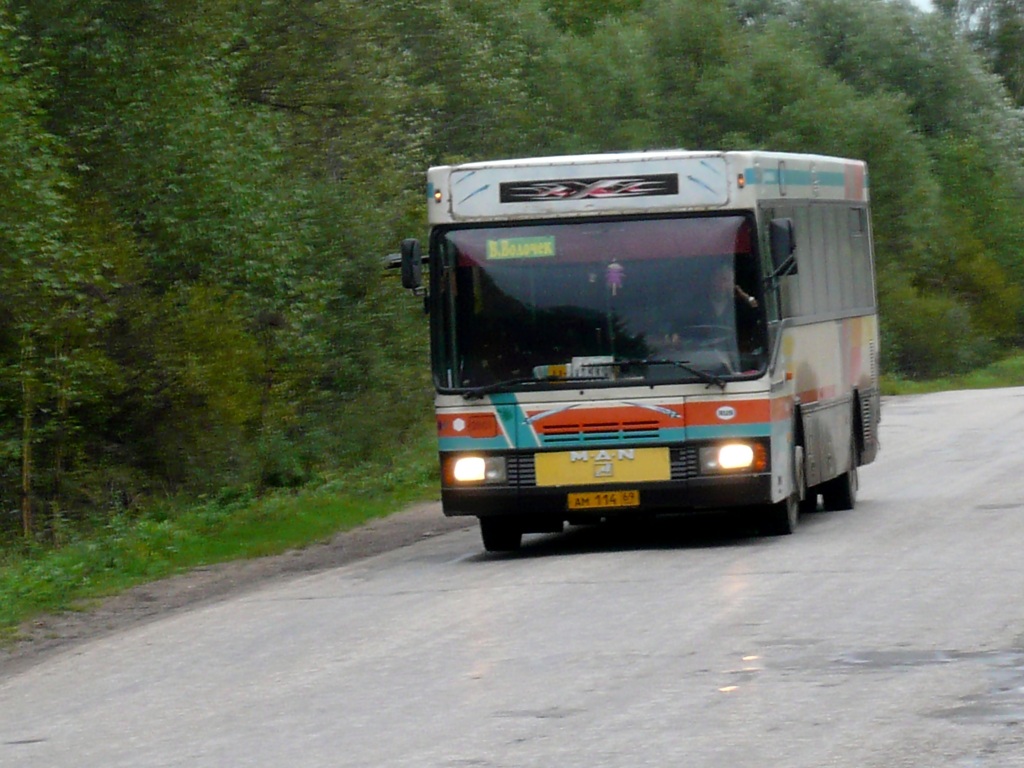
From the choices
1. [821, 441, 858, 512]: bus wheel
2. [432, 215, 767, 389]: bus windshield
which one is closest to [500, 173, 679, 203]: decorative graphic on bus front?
[432, 215, 767, 389]: bus windshield

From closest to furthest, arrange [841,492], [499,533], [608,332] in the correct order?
[608,332] → [499,533] → [841,492]

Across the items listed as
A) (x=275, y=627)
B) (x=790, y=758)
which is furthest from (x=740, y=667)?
(x=275, y=627)

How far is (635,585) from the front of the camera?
40.8 feet

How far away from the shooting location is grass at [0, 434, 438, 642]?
49.0 ft

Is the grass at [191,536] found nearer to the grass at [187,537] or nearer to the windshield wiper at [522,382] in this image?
the grass at [187,537]

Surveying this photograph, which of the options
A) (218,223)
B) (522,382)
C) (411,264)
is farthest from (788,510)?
(218,223)

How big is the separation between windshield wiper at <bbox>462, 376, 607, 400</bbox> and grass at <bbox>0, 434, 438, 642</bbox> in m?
3.19

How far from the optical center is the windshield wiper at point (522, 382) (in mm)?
14570

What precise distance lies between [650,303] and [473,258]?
1.38 metres

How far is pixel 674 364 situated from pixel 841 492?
4.07m

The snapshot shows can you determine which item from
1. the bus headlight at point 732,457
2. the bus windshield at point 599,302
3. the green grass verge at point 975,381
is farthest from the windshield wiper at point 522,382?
the green grass verge at point 975,381

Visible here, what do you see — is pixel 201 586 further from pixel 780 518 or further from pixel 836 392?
pixel 836 392

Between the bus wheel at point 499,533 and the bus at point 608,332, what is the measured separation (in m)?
0.55

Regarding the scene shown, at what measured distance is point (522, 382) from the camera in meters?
14.6
